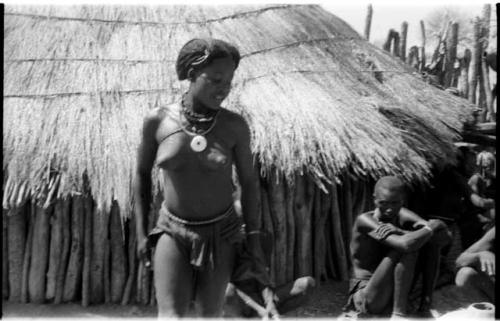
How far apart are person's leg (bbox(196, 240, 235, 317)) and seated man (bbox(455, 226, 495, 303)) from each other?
2487mm

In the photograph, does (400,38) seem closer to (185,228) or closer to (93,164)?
(93,164)

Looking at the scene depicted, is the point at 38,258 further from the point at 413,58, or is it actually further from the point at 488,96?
the point at 488,96

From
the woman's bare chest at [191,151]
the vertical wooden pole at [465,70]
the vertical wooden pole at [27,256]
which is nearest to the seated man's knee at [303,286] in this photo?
the vertical wooden pole at [27,256]

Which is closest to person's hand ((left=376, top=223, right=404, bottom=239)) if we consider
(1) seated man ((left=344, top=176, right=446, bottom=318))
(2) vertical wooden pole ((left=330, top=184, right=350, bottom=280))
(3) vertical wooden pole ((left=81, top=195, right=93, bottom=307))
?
(1) seated man ((left=344, top=176, right=446, bottom=318))

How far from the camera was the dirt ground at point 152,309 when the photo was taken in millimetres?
5703

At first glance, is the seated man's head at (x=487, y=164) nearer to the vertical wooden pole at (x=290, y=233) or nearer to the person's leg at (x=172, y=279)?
the vertical wooden pole at (x=290, y=233)

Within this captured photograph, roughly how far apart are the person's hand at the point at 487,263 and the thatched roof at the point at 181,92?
3.78 feet

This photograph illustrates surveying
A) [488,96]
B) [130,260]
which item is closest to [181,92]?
[130,260]

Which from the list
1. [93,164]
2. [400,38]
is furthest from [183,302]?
[400,38]

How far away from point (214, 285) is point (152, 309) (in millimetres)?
2970

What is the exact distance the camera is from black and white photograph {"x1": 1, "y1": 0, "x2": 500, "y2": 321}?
5.08 metres

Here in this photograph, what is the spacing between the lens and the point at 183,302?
3031mm

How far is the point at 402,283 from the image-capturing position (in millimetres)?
4867

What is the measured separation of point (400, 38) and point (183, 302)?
25.4ft
